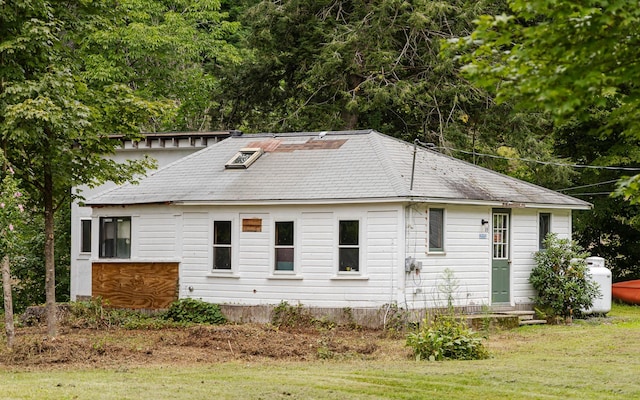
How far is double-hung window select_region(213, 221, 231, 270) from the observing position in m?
24.0

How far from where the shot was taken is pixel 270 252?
23.3 metres

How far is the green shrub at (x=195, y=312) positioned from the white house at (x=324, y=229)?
446 millimetres

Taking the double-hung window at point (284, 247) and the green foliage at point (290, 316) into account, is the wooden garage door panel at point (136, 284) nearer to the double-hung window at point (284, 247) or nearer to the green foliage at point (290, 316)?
the double-hung window at point (284, 247)

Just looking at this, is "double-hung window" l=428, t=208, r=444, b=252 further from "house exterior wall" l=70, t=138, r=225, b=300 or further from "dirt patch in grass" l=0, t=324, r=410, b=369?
"house exterior wall" l=70, t=138, r=225, b=300

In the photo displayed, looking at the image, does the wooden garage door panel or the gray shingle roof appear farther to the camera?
the wooden garage door panel

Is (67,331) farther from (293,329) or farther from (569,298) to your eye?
(569,298)

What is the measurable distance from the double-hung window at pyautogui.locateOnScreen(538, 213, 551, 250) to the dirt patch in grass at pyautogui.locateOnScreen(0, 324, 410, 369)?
6.03 metres

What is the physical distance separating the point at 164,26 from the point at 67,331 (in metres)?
18.3

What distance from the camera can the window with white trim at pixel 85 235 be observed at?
93.8 ft

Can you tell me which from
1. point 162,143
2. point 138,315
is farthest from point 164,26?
point 138,315

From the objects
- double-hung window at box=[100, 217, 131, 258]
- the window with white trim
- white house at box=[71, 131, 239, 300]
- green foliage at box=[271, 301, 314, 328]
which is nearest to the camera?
green foliage at box=[271, 301, 314, 328]

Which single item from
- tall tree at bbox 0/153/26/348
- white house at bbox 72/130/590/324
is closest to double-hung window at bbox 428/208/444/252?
white house at bbox 72/130/590/324

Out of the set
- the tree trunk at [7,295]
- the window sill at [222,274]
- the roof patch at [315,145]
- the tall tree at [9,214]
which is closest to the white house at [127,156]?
the roof patch at [315,145]

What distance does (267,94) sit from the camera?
3638cm
